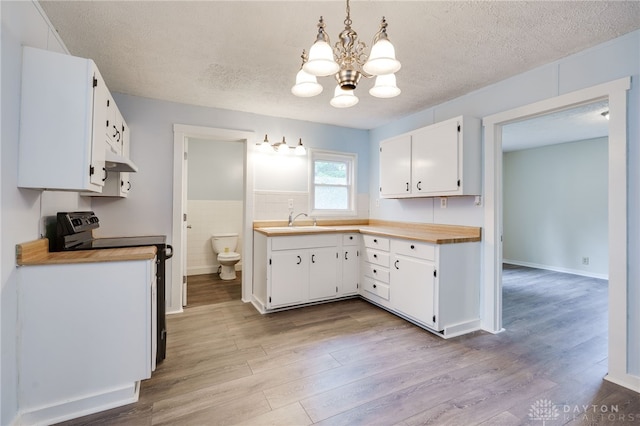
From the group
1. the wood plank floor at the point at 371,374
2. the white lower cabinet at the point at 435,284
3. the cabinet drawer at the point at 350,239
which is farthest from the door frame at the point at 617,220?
the cabinet drawer at the point at 350,239

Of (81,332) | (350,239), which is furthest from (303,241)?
(81,332)

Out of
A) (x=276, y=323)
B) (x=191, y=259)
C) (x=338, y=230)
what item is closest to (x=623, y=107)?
(x=338, y=230)

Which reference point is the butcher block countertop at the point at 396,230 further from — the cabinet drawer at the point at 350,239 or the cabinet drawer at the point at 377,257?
the cabinet drawer at the point at 377,257

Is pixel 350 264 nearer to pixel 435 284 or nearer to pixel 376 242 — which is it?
pixel 376 242

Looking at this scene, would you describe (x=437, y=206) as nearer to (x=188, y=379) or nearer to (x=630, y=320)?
(x=630, y=320)

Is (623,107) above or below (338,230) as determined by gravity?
above

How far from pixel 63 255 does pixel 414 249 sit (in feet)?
8.79

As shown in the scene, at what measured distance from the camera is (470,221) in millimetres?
3000

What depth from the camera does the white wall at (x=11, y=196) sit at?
4.63ft

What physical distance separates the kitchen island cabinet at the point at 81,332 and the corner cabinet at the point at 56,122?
46 cm

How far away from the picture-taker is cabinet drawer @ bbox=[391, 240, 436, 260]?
2.72 metres

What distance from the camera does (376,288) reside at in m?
3.40

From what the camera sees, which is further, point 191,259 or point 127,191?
Result: point 191,259

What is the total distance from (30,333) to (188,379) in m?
0.92
